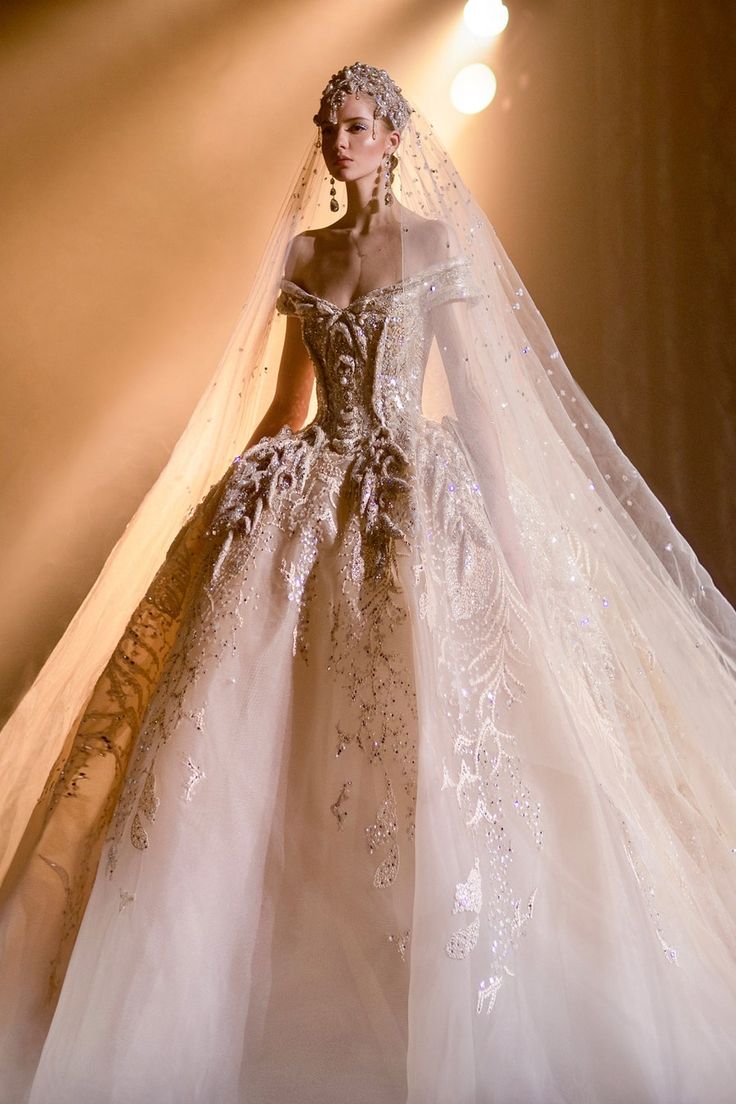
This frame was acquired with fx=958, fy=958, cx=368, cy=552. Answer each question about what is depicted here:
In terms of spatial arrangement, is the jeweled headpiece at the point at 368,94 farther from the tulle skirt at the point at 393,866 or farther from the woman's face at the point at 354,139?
the tulle skirt at the point at 393,866

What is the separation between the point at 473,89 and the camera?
270cm

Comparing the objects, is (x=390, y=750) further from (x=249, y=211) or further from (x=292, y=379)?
(x=249, y=211)

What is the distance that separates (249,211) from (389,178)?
1258 mm

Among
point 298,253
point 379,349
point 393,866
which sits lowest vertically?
point 393,866

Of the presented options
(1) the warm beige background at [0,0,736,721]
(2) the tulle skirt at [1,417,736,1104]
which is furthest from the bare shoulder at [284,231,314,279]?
(1) the warm beige background at [0,0,736,721]

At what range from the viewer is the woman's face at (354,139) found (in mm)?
1697

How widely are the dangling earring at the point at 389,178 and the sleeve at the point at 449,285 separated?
0.20 m

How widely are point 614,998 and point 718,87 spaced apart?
2.29 metres

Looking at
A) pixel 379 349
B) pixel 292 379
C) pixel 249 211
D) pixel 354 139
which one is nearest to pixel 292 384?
pixel 292 379

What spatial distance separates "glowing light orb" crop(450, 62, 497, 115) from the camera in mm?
2691

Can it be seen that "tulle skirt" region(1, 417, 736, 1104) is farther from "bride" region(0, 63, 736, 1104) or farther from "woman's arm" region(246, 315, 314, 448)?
"woman's arm" region(246, 315, 314, 448)

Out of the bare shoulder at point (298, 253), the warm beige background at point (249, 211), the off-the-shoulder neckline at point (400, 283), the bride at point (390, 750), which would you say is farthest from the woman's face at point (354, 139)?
the warm beige background at point (249, 211)

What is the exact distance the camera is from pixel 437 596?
1.25 m

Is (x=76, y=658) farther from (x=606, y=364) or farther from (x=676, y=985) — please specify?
(x=606, y=364)
